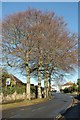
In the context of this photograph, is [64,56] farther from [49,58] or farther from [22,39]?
[22,39]

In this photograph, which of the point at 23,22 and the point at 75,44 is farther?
the point at 75,44

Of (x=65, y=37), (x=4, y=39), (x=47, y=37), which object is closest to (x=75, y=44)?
(x=65, y=37)

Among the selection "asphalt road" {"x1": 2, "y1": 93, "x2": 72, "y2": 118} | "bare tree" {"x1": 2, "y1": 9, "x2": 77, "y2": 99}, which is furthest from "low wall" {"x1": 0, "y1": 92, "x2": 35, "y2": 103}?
"asphalt road" {"x1": 2, "y1": 93, "x2": 72, "y2": 118}

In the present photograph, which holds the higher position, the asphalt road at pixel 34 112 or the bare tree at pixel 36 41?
the bare tree at pixel 36 41

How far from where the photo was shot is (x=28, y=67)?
42312mm

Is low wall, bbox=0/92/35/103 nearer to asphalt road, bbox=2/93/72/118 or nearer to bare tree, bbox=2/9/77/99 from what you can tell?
bare tree, bbox=2/9/77/99

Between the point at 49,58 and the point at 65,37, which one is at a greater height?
the point at 65,37

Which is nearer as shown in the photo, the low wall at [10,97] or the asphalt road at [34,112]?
the asphalt road at [34,112]

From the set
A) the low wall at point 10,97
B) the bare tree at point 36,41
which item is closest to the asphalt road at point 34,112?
the low wall at point 10,97

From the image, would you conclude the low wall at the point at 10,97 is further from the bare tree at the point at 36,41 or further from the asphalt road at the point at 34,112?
the asphalt road at the point at 34,112

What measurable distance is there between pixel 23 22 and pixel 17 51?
4.04 m

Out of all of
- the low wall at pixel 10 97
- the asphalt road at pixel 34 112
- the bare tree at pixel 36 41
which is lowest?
the asphalt road at pixel 34 112

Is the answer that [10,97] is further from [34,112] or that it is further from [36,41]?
[34,112]

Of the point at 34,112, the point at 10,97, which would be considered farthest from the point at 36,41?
the point at 34,112
